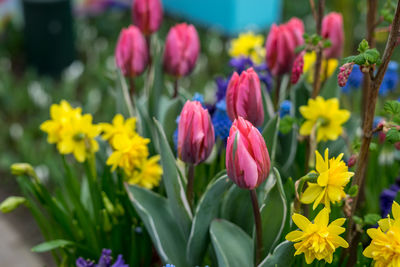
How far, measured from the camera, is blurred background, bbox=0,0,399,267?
285cm

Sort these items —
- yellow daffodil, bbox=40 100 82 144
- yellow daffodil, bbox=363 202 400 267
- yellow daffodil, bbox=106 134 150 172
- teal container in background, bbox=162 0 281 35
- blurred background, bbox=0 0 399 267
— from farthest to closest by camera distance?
teal container in background, bbox=162 0 281 35, blurred background, bbox=0 0 399 267, yellow daffodil, bbox=40 100 82 144, yellow daffodil, bbox=106 134 150 172, yellow daffodil, bbox=363 202 400 267

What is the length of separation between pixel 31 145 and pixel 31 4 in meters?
1.28

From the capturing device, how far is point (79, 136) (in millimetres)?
1378

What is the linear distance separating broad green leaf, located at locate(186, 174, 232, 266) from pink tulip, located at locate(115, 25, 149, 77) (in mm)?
491

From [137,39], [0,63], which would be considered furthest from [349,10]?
[0,63]

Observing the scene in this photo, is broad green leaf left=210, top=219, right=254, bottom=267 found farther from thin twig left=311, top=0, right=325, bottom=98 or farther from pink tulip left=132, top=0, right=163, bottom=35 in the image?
pink tulip left=132, top=0, right=163, bottom=35

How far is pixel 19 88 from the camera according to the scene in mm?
3631

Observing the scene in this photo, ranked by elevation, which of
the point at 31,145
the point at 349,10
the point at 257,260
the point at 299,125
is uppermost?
the point at 349,10

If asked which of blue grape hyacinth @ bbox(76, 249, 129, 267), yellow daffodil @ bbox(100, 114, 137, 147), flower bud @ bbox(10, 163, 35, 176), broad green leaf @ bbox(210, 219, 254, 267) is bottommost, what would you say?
blue grape hyacinth @ bbox(76, 249, 129, 267)

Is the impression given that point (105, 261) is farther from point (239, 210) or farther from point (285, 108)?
point (285, 108)

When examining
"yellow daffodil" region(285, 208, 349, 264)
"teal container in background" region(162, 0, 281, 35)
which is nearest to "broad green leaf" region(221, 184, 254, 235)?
"yellow daffodil" region(285, 208, 349, 264)

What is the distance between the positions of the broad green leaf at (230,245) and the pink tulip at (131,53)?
543 mm

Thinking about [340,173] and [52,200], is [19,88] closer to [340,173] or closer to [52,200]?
[52,200]

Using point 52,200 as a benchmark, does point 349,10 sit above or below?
above
